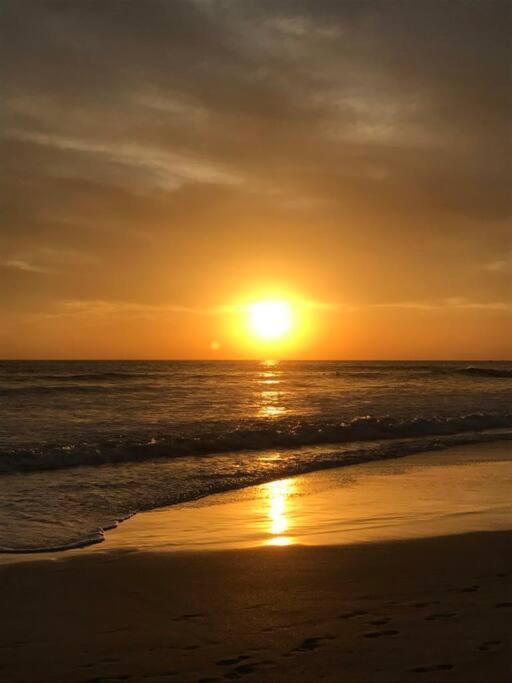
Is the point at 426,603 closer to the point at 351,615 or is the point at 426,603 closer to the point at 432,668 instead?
the point at 351,615

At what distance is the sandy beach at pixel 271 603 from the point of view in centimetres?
386

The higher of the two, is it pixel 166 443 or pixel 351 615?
pixel 351 615

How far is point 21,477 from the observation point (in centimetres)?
1188

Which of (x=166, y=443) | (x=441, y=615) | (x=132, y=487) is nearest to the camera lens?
(x=441, y=615)

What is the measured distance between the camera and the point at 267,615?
4672 millimetres

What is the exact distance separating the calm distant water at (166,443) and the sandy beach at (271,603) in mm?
1417

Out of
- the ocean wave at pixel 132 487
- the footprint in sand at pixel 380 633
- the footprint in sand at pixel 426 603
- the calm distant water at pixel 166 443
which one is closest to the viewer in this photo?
the footprint in sand at pixel 380 633

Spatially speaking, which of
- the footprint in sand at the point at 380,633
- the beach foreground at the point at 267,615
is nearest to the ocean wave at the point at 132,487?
the beach foreground at the point at 267,615

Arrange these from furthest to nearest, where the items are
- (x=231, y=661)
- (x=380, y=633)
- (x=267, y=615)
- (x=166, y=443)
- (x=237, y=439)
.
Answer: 1. (x=237, y=439)
2. (x=166, y=443)
3. (x=267, y=615)
4. (x=380, y=633)
5. (x=231, y=661)

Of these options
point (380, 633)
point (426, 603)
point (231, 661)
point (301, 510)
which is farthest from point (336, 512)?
point (231, 661)

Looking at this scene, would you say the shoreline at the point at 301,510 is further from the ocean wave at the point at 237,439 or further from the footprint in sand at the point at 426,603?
the ocean wave at the point at 237,439

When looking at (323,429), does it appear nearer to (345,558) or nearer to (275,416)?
(275,416)

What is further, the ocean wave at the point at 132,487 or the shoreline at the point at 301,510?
the ocean wave at the point at 132,487

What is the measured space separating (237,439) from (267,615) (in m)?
12.4
